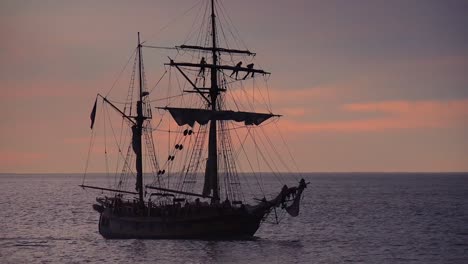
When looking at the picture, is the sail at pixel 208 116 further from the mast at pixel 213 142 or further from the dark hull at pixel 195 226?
the dark hull at pixel 195 226

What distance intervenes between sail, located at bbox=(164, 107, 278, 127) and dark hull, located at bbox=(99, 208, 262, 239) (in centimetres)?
1061

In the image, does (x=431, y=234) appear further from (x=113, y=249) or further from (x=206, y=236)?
(x=113, y=249)

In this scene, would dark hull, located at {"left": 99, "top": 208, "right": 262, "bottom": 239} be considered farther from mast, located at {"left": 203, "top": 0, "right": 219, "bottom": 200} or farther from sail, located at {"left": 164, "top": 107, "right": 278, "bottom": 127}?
sail, located at {"left": 164, "top": 107, "right": 278, "bottom": 127}

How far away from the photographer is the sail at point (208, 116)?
85.0 m

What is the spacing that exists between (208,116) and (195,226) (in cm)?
1165

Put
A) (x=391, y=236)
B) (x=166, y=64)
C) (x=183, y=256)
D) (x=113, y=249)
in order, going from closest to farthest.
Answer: (x=183, y=256) < (x=113, y=249) < (x=166, y=64) < (x=391, y=236)

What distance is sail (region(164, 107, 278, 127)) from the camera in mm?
85000

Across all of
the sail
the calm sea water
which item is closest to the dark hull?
the calm sea water

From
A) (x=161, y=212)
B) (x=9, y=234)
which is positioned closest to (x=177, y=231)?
(x=161, y=212)

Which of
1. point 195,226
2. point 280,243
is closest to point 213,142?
point 195,226

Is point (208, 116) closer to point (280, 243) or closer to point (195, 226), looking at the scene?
point (195, 226)

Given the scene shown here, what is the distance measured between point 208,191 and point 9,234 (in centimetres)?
2647

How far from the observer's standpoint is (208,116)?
85000 millimetres

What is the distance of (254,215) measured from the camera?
8000 cm
